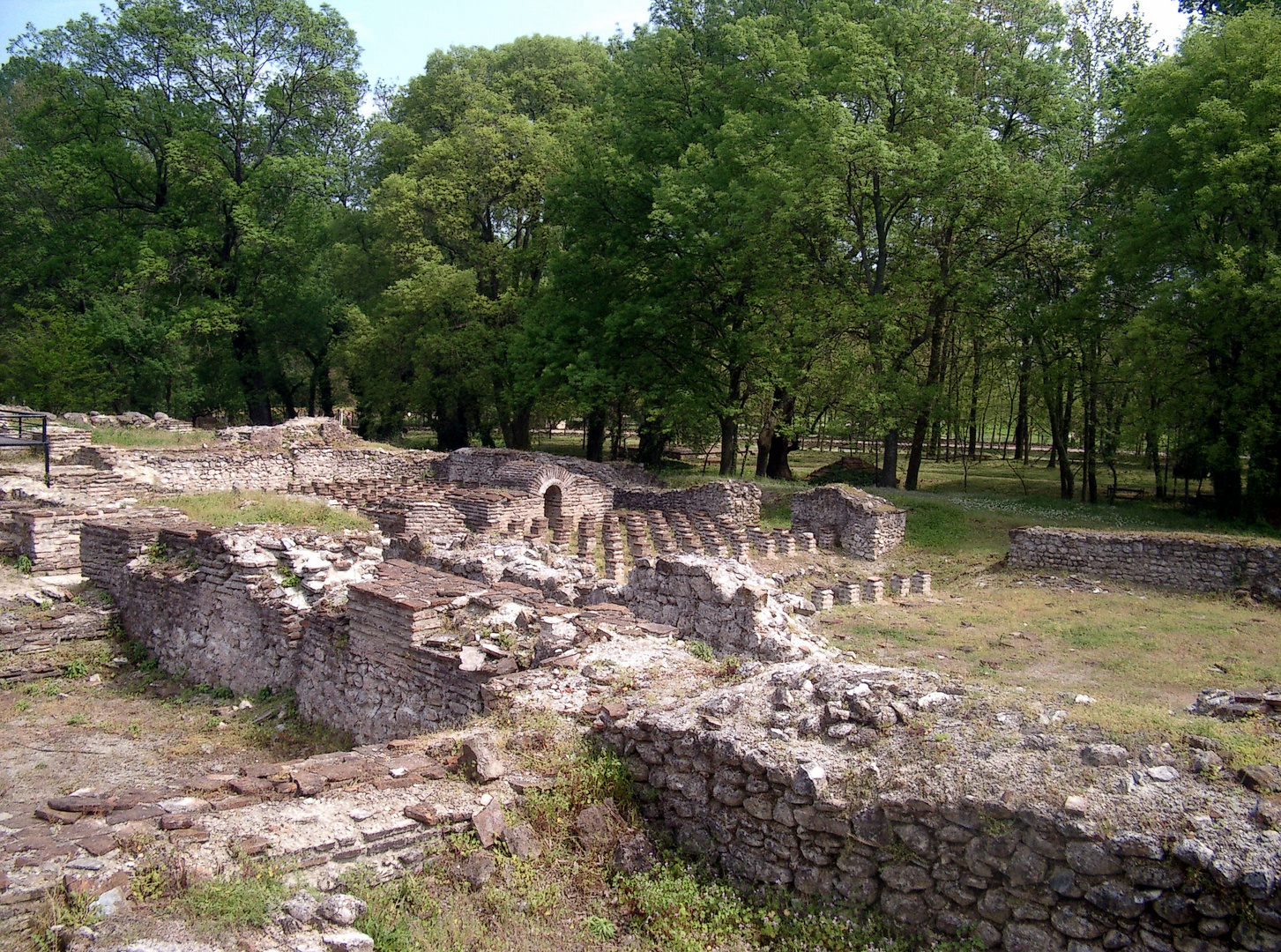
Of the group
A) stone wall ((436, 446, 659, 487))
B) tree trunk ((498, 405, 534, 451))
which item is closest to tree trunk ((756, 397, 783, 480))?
stone wall ((436, 446, 659, 487))

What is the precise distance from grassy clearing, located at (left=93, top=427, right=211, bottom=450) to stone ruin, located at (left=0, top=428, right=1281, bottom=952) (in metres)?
10.9

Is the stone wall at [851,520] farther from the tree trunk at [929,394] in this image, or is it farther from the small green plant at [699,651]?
the small green plant at [699,651]

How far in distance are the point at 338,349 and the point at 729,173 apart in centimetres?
1633

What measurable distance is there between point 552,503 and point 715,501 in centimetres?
401

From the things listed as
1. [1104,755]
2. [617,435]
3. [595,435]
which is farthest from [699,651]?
[617,435]

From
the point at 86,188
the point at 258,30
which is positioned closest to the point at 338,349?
the point at 86,188

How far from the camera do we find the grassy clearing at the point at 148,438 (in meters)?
19.6

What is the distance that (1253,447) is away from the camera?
58.2ft

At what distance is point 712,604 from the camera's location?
834cm

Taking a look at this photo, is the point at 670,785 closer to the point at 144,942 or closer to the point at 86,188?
the point at 144,942

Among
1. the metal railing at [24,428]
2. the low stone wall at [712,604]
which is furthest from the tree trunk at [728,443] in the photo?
the metal railing at [24,428]

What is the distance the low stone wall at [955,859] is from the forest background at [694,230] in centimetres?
1716

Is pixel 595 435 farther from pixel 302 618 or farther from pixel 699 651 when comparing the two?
pixel 699 651

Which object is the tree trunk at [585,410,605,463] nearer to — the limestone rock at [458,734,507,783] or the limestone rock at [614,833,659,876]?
the limestone rock at [458,734,507,783]
